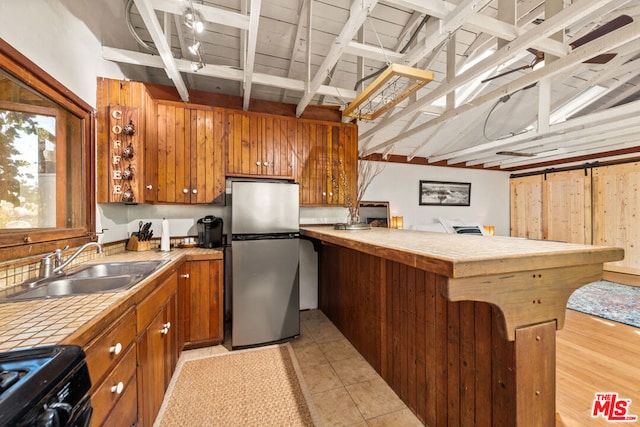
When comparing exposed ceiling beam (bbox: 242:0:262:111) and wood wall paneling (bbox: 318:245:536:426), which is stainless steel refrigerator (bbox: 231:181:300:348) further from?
exposed ceiling beam (bbox: 242:0:262:111)

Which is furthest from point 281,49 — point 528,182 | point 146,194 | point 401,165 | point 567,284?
point 528,182

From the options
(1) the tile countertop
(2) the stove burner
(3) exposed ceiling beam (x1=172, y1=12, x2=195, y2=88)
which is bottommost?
(1) the tile countertop

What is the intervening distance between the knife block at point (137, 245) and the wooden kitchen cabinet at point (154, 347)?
82cm

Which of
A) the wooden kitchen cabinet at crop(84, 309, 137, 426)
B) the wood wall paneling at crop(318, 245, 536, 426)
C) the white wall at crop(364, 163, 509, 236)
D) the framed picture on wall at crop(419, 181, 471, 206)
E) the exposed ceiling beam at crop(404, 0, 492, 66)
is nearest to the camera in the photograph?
the wooden kitchen cabinet at crop(84, 309, 137, 426)

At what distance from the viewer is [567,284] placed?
3.48 feet

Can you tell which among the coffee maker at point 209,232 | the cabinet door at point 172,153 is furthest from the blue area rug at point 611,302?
the cabinet door at point 172,153

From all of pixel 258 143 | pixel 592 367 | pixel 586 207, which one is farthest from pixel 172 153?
pixel 586 207

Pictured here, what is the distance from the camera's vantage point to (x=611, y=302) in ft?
11.3

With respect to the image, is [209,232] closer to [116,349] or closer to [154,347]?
[154,347]

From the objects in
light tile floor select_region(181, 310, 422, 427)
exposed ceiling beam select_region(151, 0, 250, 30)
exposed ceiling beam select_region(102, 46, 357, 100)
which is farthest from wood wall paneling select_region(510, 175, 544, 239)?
exposed ceiling beam select_region(151, 0, 250, 30)

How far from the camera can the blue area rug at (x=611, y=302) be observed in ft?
9.71

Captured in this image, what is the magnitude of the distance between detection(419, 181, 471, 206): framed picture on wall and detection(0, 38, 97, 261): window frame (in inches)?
223

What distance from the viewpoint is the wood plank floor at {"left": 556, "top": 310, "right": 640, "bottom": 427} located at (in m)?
1.61

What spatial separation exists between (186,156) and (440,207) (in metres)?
5.52
